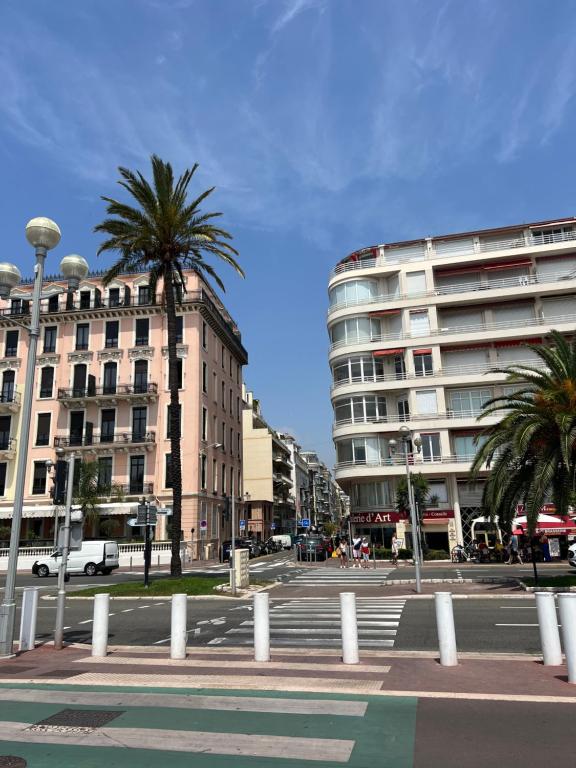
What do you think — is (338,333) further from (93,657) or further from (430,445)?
(93,657)

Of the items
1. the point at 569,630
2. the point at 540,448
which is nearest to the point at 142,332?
the point at 540,448

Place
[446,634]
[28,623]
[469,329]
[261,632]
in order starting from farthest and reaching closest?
[469,329] → [28,623] → [261,632] → [446,634]

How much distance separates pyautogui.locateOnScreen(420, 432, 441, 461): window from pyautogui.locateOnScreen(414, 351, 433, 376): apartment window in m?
4.63

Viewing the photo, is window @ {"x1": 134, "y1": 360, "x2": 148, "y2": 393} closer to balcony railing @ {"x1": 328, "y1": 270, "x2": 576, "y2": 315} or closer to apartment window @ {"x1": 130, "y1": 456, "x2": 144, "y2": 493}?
apartment window @ {"x1": 130, "y1": 456, "x2": 144, "y2": 493}

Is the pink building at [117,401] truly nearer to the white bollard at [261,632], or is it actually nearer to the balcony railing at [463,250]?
the balcony railing at [463,250]

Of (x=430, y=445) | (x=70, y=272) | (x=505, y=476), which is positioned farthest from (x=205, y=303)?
(x=70, y=272)

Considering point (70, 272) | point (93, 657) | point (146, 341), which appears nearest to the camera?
point (93, 657)

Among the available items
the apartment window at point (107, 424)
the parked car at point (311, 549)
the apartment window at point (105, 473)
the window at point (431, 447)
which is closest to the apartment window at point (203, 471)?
the apartment window at point (105, 473)

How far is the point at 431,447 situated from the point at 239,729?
38033 mm

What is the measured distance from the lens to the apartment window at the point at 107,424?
46531 mm

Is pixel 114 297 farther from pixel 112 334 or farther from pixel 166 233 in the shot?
pixel 166 233

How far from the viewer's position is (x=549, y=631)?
26.8ft

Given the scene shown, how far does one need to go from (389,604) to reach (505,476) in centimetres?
664

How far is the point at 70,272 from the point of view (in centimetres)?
1185
